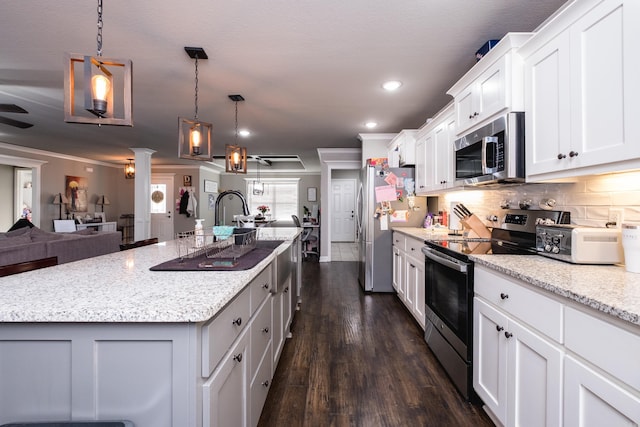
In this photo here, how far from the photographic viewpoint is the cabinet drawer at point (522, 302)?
3.76 feet

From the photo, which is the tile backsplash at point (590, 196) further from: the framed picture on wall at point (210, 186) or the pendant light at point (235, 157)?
the framed picture on wall at point (210, 186)

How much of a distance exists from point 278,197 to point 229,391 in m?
9.06

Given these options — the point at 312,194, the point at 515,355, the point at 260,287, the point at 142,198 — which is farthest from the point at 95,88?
the point at 312,194

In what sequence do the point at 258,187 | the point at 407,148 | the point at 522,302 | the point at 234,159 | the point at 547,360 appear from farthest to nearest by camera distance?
the point at 258,187
the point at 407,148
the point at 234,159
the point at 522,302
the point at 547,360

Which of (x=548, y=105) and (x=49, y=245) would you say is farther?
(x=49, y=245)

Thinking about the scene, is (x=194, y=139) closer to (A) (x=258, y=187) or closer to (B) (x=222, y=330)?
(B) (x=222, y=330)

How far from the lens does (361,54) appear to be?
2.40 metres

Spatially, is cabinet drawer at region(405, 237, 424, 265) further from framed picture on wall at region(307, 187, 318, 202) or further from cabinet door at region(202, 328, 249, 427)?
framed picture on wall at region(307, 187, 318, 202)

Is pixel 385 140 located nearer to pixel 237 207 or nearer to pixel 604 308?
pixel 604 308

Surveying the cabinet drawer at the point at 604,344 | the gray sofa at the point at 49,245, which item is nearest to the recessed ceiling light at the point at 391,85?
the cabinet drawer at the point at 604,344

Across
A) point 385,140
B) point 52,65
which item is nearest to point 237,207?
point 385,140

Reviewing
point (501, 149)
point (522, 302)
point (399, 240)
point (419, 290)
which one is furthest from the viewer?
point (399, 240)

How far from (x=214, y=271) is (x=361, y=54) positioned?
6.63ft

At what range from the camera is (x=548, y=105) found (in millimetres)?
1584
